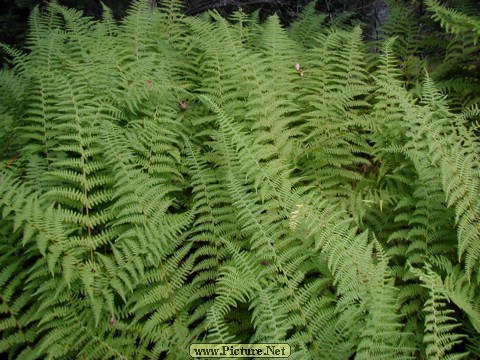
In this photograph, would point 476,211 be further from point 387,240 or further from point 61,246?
point 61,246

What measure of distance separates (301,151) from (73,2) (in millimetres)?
4840

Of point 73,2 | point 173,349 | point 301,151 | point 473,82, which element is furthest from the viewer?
point 73,2

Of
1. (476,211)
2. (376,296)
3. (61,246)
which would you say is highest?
(476,211)

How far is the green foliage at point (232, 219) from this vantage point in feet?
7.48

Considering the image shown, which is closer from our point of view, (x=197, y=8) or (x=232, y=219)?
(x=232, y=219)

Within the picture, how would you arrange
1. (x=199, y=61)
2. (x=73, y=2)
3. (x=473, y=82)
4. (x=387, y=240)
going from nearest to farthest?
(x=387, y=240), (x=473, y=82), (x=199, y=61), (x=73, y=2)

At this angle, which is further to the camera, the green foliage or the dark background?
the dark background

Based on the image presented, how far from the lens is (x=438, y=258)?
8.11 ft

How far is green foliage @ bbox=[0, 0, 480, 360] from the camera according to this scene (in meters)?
2.28

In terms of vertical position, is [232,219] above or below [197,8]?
below

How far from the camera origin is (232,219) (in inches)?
112

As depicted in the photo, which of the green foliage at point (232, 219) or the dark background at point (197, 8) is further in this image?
the dark background at point (197, 8)

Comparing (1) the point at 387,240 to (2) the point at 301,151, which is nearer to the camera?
(1) the point at 387,240

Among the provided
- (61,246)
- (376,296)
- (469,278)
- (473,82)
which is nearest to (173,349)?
(61,246)
